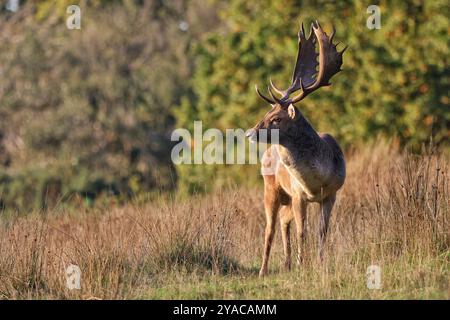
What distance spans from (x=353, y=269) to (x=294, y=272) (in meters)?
0.77

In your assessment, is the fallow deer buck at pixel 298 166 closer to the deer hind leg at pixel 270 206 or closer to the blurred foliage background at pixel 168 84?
the deer hind leg at pixel 270 206

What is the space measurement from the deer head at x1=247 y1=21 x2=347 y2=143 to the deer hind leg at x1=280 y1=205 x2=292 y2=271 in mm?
1072

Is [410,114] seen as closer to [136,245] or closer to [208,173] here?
[208,173]

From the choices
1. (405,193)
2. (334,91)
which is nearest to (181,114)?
(334,91)

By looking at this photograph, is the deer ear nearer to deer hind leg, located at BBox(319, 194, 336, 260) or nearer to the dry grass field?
deer hind leg, located at BBox(319, 194, 336, 260)

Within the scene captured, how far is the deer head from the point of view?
9672 millimetres

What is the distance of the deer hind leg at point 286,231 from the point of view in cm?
976

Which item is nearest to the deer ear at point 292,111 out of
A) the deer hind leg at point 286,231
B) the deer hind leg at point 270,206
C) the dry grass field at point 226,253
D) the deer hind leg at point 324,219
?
the deer hind leg at point 270,206

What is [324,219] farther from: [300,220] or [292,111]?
[292,111]

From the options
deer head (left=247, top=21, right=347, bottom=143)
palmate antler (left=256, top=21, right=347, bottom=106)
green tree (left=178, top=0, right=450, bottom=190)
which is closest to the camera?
deer head (left=247, top=21, right=347, bottom=143)

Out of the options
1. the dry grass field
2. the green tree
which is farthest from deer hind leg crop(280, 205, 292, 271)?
the green tree

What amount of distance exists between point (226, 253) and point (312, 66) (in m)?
2.51

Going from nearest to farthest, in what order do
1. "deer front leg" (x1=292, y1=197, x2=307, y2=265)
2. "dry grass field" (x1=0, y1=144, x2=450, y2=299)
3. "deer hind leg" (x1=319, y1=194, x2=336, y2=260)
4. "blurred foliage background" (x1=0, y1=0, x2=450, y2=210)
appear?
"dry grass field" (x1=0, y1=144, x2=450, y2=299) < "deer hind leg" (x1=319, y1=194, x2=336, y2=260) < "deer front leg" (x1=292, y1=197, x2=307, y2=265) < "blurred foliage background" (x1=0, y1=0, x2=450, y2=210)

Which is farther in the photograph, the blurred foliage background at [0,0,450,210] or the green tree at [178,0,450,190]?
the blurred foliage background at [0,0,450,210]
